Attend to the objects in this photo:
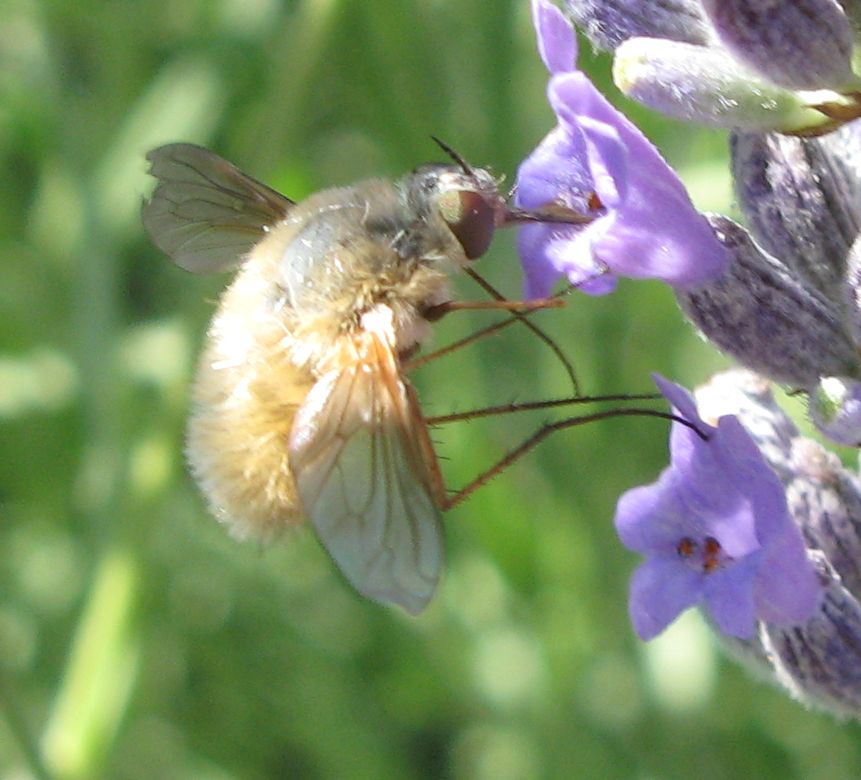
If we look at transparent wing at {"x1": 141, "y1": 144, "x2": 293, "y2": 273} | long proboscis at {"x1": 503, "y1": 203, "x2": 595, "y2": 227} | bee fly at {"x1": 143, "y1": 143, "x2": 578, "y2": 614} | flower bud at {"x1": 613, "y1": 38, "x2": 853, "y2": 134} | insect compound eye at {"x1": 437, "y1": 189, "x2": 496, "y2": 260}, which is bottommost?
→ transparent wing at {"x1": 141, "y1": 144, "x2": 293, "y2": 273}

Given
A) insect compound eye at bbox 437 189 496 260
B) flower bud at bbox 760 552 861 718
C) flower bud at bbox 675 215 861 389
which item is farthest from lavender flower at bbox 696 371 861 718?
insect compound eye at bbox 437 189 496 260

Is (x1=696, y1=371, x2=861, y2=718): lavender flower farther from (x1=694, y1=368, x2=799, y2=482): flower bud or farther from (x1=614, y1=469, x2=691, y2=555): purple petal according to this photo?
(x1=614, y1=469, x2=691, y2=555): purple petal

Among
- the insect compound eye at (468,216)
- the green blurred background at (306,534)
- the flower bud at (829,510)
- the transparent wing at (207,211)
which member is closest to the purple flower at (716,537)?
the flower bud at (829,510)

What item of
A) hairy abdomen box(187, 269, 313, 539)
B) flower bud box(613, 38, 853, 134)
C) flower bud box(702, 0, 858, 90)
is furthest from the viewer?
hairy abdomen box(187, 269, 313, 539)

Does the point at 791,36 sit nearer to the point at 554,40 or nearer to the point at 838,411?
the point at 554,40

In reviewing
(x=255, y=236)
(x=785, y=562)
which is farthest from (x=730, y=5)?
(x=255, y=236)

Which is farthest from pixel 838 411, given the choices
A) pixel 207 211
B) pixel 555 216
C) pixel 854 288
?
pixel 207 211

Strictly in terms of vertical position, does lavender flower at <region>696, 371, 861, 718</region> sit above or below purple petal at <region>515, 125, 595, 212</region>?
below

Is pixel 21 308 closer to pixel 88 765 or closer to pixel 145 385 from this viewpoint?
pixel 145 385
